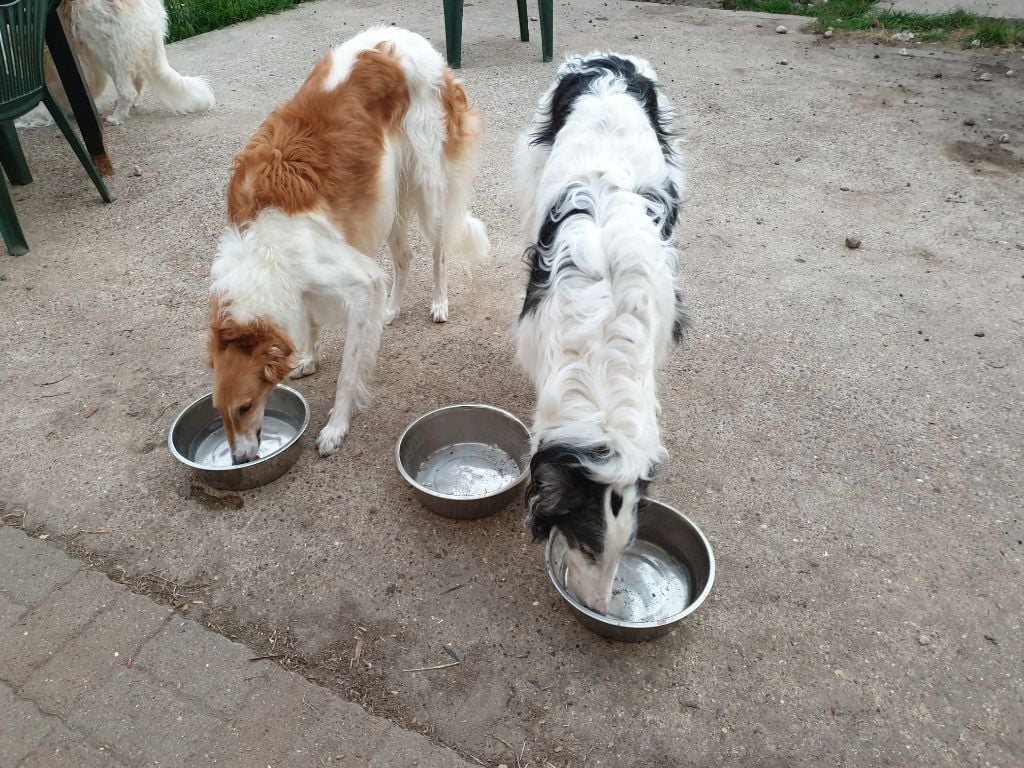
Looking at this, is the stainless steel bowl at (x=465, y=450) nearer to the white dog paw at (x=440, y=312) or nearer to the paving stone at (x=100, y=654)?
the white dog paw at (x=440, y=312)

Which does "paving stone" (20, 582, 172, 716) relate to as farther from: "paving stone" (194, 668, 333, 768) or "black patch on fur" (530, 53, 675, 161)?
"black patch on fur" (530, 53, 675, 161)

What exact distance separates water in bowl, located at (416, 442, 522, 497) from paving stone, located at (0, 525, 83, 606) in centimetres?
154

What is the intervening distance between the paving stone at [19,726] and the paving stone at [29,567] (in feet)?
1.40

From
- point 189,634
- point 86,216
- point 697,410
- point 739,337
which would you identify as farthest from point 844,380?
point 86,216

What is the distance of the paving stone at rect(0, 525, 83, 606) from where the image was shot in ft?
8.97

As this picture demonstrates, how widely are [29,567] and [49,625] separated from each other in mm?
354

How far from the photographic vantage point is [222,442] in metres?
3.48

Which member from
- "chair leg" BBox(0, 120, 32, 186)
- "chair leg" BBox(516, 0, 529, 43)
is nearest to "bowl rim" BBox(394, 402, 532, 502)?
"chair leg" BBox(0, 120, 32, 186)

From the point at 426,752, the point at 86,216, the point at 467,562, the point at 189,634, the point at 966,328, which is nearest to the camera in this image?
the point at 426,752

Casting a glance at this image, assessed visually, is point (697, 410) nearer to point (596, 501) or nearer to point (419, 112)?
point (596, 501)

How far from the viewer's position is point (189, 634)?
2602mm

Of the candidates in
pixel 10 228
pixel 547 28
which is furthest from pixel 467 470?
pixel 547 28

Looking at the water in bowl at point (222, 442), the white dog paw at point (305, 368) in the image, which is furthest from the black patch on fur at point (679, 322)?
the white dog paw at point (305, 368)

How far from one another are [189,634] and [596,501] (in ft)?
5.58
